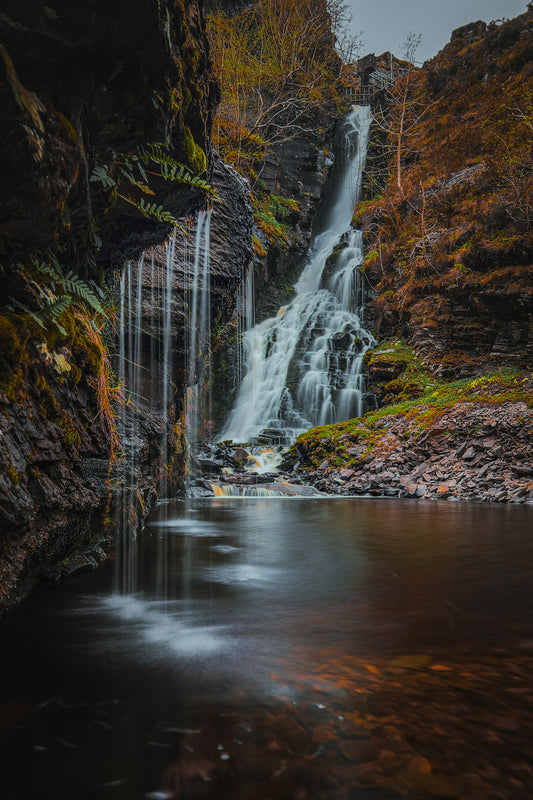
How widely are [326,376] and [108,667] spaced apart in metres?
18.2

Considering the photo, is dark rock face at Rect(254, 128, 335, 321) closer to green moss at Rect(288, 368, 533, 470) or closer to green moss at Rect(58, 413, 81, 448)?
green moss at Rect(288, 368, 533, 470)

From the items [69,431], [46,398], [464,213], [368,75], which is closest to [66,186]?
[46,398]

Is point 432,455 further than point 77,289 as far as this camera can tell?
Yes

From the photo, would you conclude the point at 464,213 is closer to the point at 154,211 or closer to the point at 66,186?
the point at 154,211

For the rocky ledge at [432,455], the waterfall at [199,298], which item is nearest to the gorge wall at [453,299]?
the rocky ledge at [432,455]

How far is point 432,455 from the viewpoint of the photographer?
40.7 ft

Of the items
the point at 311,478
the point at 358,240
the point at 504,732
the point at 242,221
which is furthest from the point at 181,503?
the point at 358,240

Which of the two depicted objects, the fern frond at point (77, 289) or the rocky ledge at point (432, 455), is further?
the rocky ledge at point (432, 455)

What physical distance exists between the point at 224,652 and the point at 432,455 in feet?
36.3

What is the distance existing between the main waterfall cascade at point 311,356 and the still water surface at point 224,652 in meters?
14.0

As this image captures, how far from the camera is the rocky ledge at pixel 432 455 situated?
35.3ft

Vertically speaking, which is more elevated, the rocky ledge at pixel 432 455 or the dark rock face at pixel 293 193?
the dark rock face at pixel 293 193

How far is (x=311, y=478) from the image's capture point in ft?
46.4

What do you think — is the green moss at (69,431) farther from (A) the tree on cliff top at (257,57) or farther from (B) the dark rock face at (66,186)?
(A) the tree on cliff top at (257,57)
